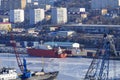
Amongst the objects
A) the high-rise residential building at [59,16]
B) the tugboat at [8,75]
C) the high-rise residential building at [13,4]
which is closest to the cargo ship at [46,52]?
the tugboat at [8,75]

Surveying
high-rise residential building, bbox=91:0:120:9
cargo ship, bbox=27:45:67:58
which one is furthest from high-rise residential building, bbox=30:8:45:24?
cargo ship, bbox=27:45:67:58

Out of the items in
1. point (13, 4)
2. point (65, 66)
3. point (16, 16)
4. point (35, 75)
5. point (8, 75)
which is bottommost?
point (16, 16)

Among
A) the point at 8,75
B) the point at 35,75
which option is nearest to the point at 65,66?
the point at 35,75

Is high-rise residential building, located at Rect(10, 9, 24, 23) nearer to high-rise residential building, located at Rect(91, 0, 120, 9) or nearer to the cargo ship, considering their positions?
high-rise residential building, located at Rect(91, 0, 120, 9)

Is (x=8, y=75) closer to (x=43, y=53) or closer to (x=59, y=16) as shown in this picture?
(x=43, y=53)

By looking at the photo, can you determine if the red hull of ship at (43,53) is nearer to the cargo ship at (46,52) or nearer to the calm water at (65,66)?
the cargo ship at (46,52)
